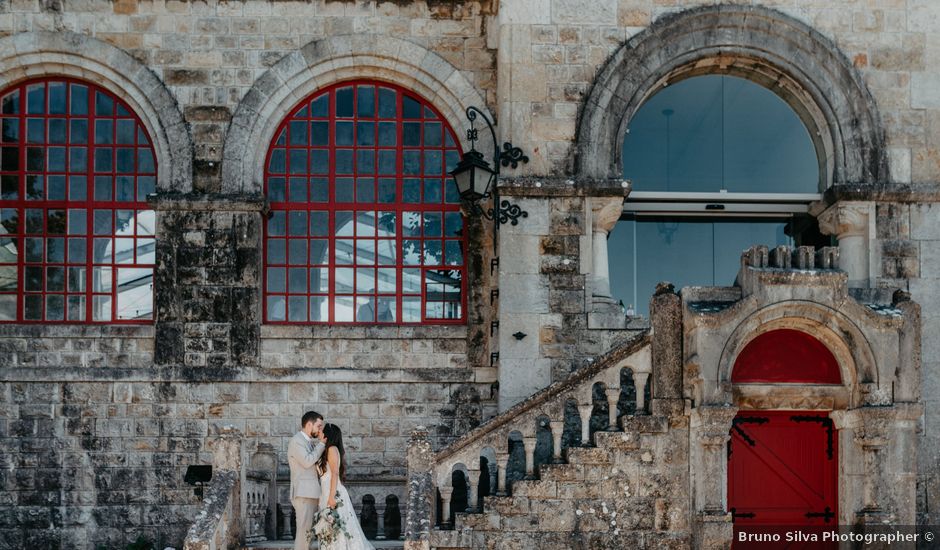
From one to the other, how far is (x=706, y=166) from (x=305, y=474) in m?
6.04

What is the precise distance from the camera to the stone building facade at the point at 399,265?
1180 cm

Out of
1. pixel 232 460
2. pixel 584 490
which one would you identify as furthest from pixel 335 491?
pixel 584 490

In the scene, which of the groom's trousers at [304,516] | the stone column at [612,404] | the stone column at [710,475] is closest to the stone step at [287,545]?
the groom's trousers at [304,516]

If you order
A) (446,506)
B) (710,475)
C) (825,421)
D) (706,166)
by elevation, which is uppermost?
(706,166)

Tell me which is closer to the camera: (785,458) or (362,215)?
(785,458)

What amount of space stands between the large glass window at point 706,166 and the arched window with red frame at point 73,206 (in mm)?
5513

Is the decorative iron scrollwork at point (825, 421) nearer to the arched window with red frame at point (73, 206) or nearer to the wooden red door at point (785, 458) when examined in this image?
the wooden red door at point (785, 458)

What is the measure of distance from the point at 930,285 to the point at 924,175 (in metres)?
1.18

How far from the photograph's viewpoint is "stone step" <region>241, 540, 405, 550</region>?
404 inches

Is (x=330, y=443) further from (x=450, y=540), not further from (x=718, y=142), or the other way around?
(x=718, y=142)

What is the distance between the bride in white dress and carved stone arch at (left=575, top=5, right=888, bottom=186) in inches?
164

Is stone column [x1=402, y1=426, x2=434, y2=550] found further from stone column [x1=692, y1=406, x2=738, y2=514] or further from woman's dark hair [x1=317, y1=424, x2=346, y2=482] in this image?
stone column [x1=692, y1=406, x2=738, y2=514]

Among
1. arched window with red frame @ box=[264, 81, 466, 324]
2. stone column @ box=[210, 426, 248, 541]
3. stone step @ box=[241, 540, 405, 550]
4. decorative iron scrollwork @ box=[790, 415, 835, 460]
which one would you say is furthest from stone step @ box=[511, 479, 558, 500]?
arched window with red frame @ box=[264, 81, 466, 324]

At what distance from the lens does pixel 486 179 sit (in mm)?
11977
